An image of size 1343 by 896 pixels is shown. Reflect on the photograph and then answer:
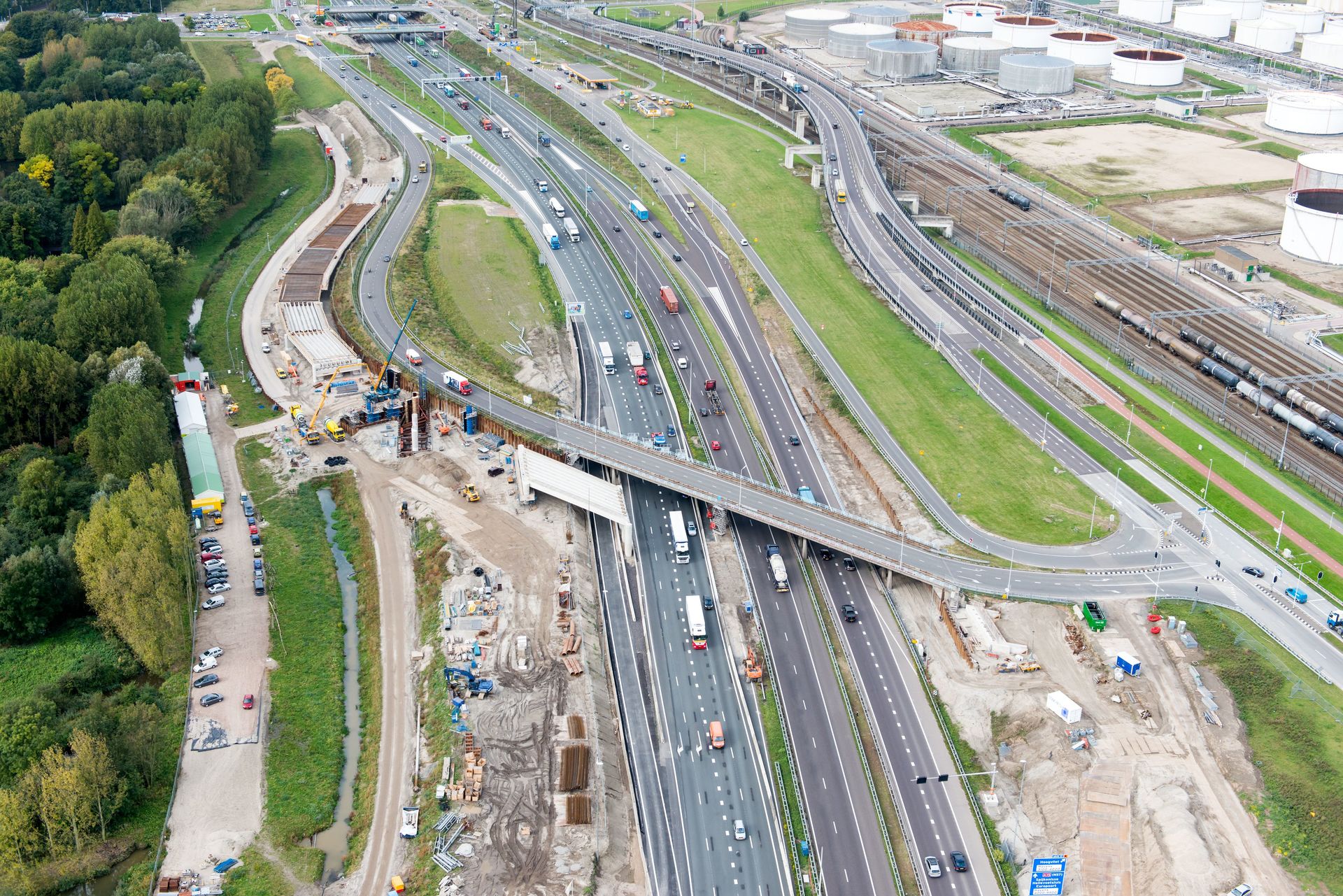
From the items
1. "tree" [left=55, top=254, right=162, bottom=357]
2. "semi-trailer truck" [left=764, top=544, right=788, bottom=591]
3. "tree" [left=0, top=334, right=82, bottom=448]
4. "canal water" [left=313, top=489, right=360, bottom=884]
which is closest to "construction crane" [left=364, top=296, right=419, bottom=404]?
"canal water" [left=313, top=489, right=360, bottom=884]

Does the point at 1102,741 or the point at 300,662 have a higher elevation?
the point at 1102,741

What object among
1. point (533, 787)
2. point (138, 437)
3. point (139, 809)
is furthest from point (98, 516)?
point (533, 787)

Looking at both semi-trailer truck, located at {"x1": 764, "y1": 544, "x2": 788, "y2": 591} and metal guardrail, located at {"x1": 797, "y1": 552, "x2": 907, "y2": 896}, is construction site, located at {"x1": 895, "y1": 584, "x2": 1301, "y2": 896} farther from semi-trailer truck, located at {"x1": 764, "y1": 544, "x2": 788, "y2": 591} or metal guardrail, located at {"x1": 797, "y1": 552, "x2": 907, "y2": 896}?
semi-trailer truck, located at {"x1": 764, "y1": 544, "x2": 788, "y2": 591}

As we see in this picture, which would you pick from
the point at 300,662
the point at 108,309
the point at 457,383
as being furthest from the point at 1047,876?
the point at 108,309

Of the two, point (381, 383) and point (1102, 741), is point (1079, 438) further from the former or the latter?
point (381, 383)

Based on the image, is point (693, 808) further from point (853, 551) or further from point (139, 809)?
point (139, 809)
